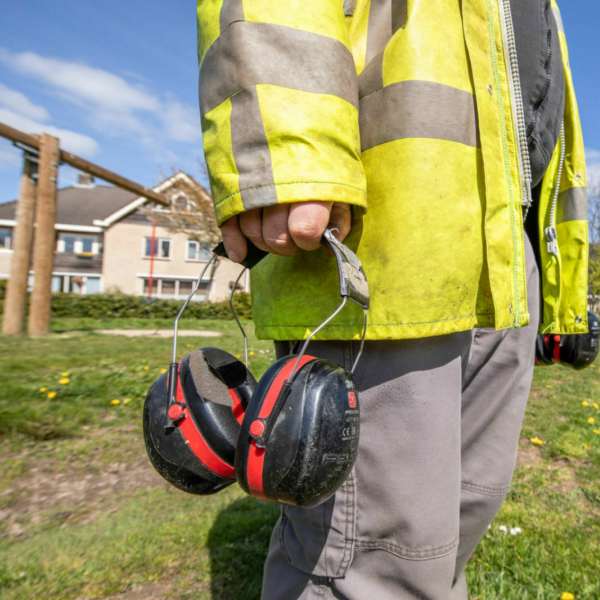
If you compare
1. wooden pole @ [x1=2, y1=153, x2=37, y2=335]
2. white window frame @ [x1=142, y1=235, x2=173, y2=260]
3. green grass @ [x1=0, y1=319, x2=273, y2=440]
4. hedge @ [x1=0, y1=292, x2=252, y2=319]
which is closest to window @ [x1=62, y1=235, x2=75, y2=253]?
white window frame @ [x1=142, y1=235, x2=173, y2=260]

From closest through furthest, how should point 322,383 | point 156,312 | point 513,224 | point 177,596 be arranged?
point 322,383 → point 513,224 → point 177,596 → point 156,312

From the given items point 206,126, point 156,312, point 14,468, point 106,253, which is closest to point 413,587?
point 206,126

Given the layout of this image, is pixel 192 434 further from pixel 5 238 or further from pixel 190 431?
pixel 5 238

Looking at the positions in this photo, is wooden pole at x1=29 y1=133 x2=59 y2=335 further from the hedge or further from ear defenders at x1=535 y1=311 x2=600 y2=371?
the hedge

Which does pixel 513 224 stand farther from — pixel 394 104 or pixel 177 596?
pixel 177 596

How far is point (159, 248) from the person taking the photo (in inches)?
1152

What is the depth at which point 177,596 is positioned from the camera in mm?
1604

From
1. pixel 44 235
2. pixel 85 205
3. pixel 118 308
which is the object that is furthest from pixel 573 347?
pixel 85 205

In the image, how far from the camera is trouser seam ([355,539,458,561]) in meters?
0.99

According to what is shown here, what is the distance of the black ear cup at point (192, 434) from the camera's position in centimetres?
94

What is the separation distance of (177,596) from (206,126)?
5.19ft

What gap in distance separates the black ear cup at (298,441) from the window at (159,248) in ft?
96.5

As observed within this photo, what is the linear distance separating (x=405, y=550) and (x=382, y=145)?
910 millimetres

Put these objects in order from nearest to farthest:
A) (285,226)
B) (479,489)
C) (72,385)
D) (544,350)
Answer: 1. (285,226)
2. (479,489)
3. (544,350)
4. (72,385)
